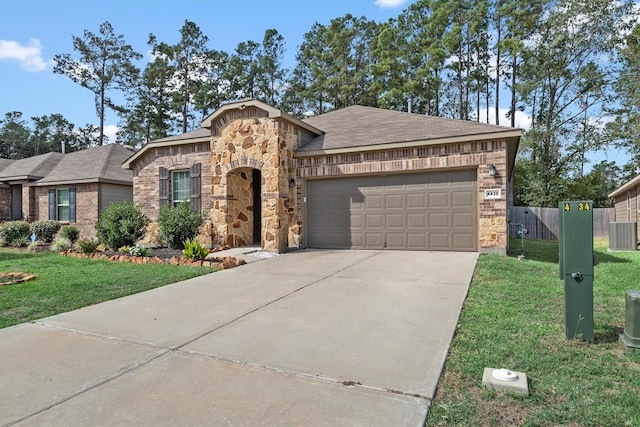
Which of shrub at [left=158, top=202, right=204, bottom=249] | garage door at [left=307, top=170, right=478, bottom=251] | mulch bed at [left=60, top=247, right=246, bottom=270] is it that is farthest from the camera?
shrub at [left=158, top=202, right=204, bottom=249]

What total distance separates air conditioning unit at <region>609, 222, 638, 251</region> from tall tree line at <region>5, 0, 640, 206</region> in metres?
9.78

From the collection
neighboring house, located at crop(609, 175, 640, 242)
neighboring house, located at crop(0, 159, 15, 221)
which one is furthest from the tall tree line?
neighboring house, located at crop(0, 159, 15, 221)

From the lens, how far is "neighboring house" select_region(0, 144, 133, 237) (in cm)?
1611

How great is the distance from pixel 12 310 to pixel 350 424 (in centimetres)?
504

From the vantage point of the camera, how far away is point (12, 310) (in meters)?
4.82

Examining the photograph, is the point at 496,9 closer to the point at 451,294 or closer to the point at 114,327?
the point at 451,294

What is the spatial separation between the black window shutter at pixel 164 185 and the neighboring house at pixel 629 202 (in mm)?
17075

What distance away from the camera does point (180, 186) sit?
12883 millimetres

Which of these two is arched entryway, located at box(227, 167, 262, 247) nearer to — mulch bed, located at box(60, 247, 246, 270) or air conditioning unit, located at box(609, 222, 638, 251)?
mulch bed, located at box(60, 247, 246, 270)

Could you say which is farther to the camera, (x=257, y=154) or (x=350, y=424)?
(x=257, y=154)

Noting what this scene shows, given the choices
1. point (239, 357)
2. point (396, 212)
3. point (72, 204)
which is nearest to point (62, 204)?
point (72, 204)

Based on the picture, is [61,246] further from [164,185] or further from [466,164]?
[466,164]

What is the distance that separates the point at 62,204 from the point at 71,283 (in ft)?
42.7

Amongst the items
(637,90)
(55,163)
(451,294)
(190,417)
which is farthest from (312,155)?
(637,90)
